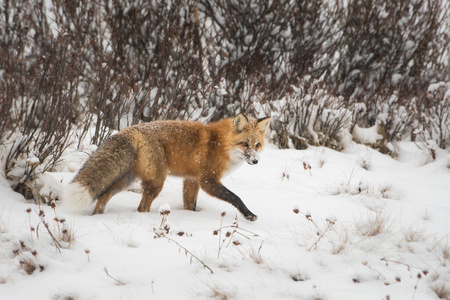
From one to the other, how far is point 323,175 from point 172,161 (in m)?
2.79

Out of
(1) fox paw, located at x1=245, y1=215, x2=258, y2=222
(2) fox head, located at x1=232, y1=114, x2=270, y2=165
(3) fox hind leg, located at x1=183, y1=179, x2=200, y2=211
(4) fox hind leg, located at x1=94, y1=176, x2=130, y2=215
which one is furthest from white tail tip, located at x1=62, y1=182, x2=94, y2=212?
(2) fox head, located at x1=232, y1=114, x2=270, y2=165

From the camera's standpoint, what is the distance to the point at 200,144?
13.8 feet

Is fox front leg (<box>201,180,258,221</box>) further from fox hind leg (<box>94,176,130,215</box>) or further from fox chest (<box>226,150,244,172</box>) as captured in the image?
fox hind leg (<box>94,176,130,215</box>)

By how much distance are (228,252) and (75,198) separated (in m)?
1.53

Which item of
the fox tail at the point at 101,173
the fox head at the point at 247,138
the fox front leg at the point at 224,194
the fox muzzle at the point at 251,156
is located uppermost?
the fox head at the point at 247,138

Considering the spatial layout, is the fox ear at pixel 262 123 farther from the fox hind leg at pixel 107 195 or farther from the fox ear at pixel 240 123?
the fox hind leg at pixel 107 195

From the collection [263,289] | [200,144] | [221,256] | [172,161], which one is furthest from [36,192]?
[263,289]

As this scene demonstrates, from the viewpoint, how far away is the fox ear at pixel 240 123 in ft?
13.9

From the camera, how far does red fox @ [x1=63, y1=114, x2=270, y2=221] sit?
11.6 ft

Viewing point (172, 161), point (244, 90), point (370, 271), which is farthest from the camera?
point (244, 90)

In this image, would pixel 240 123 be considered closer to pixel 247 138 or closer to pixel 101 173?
pixel 247 138

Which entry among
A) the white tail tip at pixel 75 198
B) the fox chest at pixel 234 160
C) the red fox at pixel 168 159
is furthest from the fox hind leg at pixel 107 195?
the fox chest at pixel 234 160

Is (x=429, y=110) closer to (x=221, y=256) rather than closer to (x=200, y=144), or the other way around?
(x=200, y=144)

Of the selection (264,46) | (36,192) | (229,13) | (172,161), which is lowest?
(36,192)
